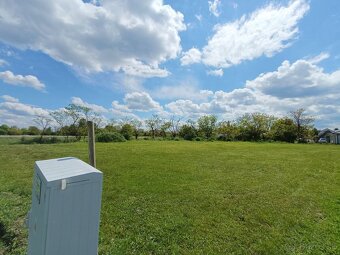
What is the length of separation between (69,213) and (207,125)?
161 feet

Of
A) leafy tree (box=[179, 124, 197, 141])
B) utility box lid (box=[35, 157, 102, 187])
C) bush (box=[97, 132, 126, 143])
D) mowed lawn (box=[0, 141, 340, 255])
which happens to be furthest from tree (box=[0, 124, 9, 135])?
utility box lid (box=[35, 157, 102, 187])

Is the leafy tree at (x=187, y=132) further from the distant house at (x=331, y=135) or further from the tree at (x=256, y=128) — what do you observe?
the distant house at (x=331, y=135)

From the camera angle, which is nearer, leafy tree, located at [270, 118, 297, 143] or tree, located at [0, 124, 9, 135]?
tree, located at [0, 124, 9, 135]

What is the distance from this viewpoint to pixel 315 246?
3510 millimetres

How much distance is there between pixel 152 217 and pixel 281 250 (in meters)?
2.19

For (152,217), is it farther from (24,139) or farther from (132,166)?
(24,139)

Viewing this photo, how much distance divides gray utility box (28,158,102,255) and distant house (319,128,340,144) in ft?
207

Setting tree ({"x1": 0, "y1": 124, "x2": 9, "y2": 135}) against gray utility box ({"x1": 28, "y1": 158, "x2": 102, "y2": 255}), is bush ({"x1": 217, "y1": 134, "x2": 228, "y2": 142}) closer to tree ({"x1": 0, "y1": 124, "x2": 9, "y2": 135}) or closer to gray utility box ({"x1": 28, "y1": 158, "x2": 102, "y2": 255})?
tree ({"x1": 0, "y1": 124, "x2": 9, "y2": 135})

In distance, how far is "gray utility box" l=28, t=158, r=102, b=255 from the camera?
6.00ft

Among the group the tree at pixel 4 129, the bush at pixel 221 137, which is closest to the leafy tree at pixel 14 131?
the tree at pixel 4 129

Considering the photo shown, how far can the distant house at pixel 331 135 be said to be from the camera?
53.1 metres

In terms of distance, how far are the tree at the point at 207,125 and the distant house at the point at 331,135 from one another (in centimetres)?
2833

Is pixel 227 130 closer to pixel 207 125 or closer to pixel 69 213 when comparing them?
pixel 207 125

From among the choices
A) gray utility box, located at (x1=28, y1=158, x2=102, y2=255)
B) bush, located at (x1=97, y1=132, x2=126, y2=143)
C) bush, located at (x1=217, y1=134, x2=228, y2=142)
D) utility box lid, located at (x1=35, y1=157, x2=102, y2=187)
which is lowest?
gray utility box, located at (x1=28, y1=158, x2=102, y2=255)
